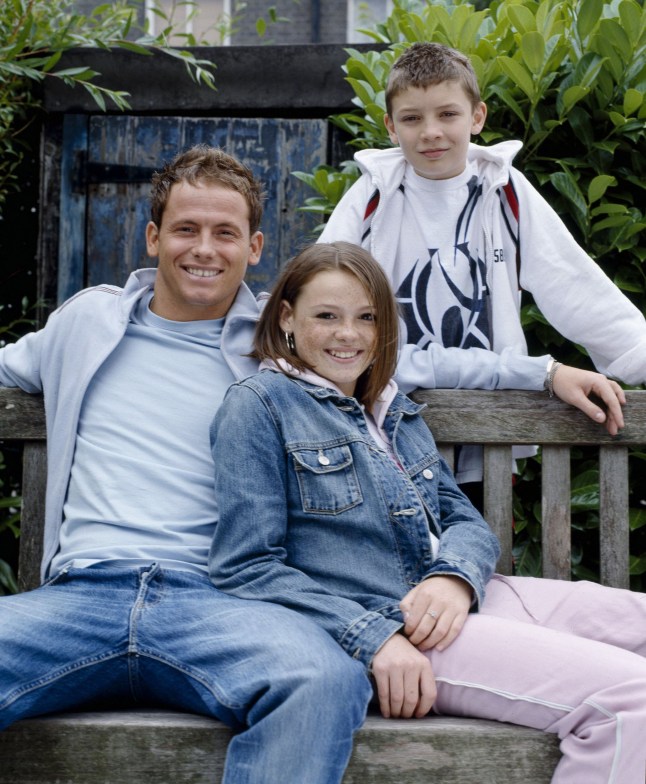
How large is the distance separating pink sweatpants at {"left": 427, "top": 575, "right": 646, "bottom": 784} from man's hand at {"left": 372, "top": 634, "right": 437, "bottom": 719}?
2.0 inches

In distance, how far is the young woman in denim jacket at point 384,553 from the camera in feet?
5.91

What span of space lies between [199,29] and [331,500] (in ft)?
35.7

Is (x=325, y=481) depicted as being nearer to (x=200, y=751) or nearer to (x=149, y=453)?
(x=149, y=453)

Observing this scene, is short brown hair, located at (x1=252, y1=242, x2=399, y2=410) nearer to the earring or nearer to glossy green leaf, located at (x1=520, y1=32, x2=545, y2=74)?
the earring

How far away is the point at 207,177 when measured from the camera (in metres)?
2.38

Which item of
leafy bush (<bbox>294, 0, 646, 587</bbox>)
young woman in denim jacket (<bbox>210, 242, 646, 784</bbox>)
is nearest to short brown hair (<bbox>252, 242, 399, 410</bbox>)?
young woman in denim jacket (<bbox>210, 242, 646, 784</bbox>)

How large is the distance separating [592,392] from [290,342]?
0.75 meters

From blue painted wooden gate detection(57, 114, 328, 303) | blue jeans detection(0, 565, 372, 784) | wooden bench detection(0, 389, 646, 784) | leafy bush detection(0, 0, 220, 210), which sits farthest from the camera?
blue painted wooden gate detection(57, 114, 328, 303)

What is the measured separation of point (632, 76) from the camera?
3008mm

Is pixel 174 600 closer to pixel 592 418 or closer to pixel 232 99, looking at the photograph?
pixel 592 418

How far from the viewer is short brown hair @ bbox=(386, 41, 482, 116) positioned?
102 inches

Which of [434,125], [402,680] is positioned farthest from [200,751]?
[434,125]

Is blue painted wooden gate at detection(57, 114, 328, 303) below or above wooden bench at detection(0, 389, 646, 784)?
above

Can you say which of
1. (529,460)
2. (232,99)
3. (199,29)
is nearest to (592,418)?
(529,460)
